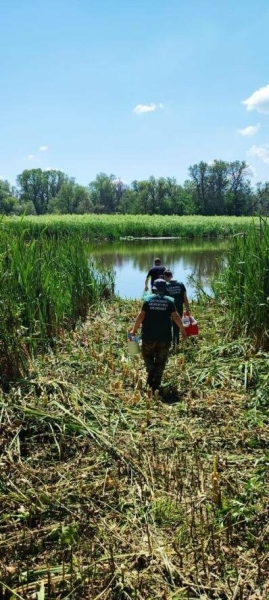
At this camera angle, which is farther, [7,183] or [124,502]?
[7,183]

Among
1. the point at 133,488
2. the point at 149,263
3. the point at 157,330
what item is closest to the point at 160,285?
the point at 157,330

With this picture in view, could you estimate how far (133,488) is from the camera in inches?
134

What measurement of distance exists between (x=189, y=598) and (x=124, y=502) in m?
0.86

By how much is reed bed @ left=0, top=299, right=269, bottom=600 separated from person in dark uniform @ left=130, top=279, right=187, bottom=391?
0.95 feet

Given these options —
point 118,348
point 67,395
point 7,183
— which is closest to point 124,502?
point 67,395

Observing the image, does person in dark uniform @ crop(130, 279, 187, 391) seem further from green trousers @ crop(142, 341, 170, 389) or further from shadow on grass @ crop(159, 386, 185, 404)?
shadow on grass @ crop(159, 386, 185, 404)

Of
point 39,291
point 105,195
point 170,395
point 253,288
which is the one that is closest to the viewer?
point 170,395

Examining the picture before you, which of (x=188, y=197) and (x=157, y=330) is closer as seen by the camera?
(x=157, y=330)

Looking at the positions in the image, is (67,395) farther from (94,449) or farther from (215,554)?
(215,554)

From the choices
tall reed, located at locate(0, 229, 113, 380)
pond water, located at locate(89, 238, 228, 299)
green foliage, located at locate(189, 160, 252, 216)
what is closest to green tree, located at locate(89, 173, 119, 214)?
green foliage, located at locate(189, 160, 252, 216)

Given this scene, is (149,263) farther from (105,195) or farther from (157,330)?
(105,195)

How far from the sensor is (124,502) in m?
3.24

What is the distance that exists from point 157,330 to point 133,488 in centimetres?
264

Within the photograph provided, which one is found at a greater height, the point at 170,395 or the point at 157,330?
the point at 157,330
